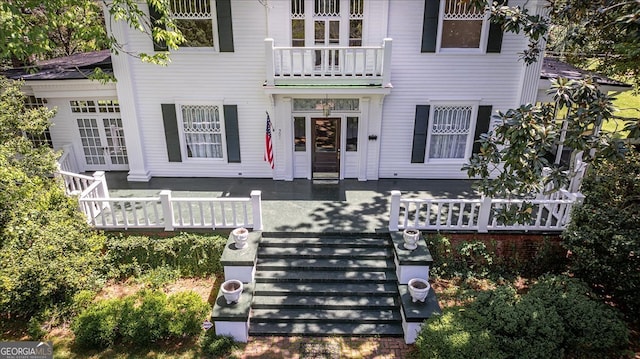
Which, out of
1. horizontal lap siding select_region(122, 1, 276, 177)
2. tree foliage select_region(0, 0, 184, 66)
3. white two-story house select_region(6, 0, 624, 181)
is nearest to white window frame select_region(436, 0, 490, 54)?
white two-story house select_region(6, 0, 624, 181)

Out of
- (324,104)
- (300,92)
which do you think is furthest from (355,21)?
(300,92)

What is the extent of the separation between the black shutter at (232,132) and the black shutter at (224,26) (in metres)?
1.76

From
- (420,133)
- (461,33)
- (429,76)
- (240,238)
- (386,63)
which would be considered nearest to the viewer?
(240,238)

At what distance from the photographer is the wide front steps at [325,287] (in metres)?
8.14

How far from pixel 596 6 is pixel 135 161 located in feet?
41.7

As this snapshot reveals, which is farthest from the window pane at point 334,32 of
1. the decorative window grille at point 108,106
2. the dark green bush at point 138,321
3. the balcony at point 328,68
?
the dark green bush at point 138,321

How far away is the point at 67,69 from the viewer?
12766mm

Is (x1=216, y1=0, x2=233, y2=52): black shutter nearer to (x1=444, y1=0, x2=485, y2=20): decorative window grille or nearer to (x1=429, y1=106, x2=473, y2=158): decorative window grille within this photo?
(x1=444, y1=0, x2=485, y2=20): decorative window grille

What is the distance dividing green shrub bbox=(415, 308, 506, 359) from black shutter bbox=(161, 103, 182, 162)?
916 cm

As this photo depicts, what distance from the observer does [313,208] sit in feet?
35.1

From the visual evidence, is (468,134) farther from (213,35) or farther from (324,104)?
(213,35)

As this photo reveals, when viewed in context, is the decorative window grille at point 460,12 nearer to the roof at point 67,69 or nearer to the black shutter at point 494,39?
the black shutter at point 494,39

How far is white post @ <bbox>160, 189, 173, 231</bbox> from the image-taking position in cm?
944

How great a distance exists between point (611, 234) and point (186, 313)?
8661 mm
